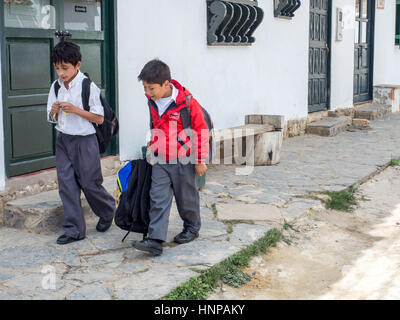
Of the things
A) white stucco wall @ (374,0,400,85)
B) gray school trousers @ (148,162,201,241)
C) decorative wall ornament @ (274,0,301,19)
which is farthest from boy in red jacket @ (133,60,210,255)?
white stucco wall @ (374,0,400,85)

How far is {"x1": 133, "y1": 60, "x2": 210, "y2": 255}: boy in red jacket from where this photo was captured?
4086mm

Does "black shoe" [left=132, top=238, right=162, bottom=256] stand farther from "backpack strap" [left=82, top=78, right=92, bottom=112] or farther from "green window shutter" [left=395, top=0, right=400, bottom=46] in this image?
"green window shutter" [left=395, top=0, right=400, bottom=46]

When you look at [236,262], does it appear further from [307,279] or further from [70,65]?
[70,65]

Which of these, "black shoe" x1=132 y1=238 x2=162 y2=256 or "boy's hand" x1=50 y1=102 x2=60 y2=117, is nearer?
"black shoe" x1=132 y1=238 x2=162 y2=256

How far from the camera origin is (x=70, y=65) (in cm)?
420

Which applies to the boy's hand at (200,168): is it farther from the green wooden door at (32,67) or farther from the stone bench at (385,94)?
the stone bench at (385,94)

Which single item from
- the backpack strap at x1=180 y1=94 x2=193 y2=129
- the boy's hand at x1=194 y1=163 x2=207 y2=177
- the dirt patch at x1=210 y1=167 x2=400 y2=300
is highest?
the backpack strap at x1=180 y1=94 x2=193 y2=129

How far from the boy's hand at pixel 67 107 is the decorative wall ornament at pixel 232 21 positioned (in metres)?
3.58

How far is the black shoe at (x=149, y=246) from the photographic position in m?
4.03

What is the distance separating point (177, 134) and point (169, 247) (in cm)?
83

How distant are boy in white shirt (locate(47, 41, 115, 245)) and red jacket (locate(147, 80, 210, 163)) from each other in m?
0.47

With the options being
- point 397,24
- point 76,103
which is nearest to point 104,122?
point 76,103

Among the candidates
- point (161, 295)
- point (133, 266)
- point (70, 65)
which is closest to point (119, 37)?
point (70, 65)
